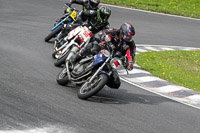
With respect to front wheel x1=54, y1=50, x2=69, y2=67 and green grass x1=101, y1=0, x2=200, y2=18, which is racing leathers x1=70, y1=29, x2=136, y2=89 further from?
green grass x1=101, y1=0, x2=200, y2=18

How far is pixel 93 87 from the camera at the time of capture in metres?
8.03

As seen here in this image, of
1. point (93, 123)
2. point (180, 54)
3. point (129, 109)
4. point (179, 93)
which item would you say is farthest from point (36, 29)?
point (93, 123)

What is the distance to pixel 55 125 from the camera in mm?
6285

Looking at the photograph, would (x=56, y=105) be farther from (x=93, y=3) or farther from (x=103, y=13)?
(x=93, y=3)

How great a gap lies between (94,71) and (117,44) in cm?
85

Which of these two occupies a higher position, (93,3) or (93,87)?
(93,3)

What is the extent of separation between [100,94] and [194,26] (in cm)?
1316

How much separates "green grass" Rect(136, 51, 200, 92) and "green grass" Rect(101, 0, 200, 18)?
718cm

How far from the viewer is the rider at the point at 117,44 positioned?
26.8 ft

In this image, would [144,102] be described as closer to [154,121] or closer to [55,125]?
[154,121]

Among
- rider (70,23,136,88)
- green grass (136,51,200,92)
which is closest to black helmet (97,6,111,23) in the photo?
rider (70,23,136,88)

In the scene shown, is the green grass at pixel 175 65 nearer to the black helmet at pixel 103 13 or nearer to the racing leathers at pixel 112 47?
the black helmet at pixel 103 13

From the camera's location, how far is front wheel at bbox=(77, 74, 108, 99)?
7625mm

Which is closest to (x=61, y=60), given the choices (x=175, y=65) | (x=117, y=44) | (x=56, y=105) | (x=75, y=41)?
(x=75, y=41)
